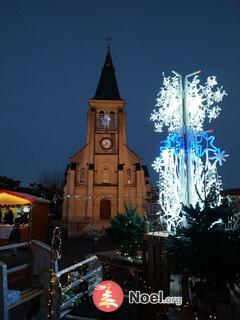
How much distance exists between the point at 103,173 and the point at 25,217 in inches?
548

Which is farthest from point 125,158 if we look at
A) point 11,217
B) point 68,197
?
point 11,217

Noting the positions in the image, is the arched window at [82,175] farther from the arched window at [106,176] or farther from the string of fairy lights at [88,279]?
the string of fairy lights at [88,279]

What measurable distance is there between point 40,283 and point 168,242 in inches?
106

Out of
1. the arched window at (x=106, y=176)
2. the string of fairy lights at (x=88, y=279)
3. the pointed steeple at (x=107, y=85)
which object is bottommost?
the string of fairy lights at (x=88, y=279)

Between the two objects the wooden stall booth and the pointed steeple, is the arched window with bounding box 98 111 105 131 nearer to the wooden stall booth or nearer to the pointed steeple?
the pointed steeple

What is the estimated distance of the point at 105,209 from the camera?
29.4m

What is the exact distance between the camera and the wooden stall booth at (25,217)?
1642cm

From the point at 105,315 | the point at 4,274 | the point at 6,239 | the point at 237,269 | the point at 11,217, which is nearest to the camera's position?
the point at 4,274

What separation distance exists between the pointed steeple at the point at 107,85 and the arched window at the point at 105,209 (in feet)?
42.7

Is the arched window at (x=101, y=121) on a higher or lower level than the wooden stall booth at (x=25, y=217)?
higher

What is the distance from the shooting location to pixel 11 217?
56.6 ft

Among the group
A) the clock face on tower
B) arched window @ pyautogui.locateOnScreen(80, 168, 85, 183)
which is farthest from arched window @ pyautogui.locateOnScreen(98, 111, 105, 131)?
arched window @ pyautogui.locateOnScreen(80, 168, 85, 183)

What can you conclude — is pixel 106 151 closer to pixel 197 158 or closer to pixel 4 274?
pixel 197 158

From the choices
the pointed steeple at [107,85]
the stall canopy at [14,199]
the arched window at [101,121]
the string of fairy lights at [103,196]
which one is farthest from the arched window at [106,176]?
the stall canopy at [14,199]
